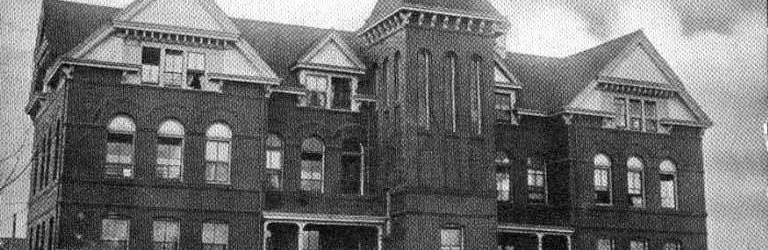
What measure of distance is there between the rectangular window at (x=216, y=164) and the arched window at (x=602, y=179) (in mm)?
13846

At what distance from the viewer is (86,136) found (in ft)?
103

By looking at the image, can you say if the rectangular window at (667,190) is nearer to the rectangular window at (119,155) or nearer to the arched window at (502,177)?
the arched window at (502,177)

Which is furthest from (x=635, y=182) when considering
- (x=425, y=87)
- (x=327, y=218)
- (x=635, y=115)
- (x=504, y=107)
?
(x=327, y=218)

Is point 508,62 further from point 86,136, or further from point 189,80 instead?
point 86,136

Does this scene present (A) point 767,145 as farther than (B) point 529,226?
No

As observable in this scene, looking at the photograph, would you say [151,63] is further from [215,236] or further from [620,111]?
[620,111]

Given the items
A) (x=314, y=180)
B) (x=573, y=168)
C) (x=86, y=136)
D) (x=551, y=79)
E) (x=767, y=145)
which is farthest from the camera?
(x=551, y=79)

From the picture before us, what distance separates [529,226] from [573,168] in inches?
115

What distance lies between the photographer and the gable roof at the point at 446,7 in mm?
34406

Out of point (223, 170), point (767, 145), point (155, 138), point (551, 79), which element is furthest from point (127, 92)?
point (767, 145)

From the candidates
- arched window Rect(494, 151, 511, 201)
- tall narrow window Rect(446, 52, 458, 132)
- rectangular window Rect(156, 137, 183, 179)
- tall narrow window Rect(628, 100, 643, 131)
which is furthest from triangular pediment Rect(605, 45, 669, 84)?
rectangular window Rect(156, 137, 183, 179)

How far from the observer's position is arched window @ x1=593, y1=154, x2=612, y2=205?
127 ft

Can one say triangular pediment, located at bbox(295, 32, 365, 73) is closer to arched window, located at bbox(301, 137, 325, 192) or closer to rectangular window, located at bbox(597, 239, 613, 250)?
arched window, located at bbox(301, 137, 325, 192)

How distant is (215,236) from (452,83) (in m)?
9.23
